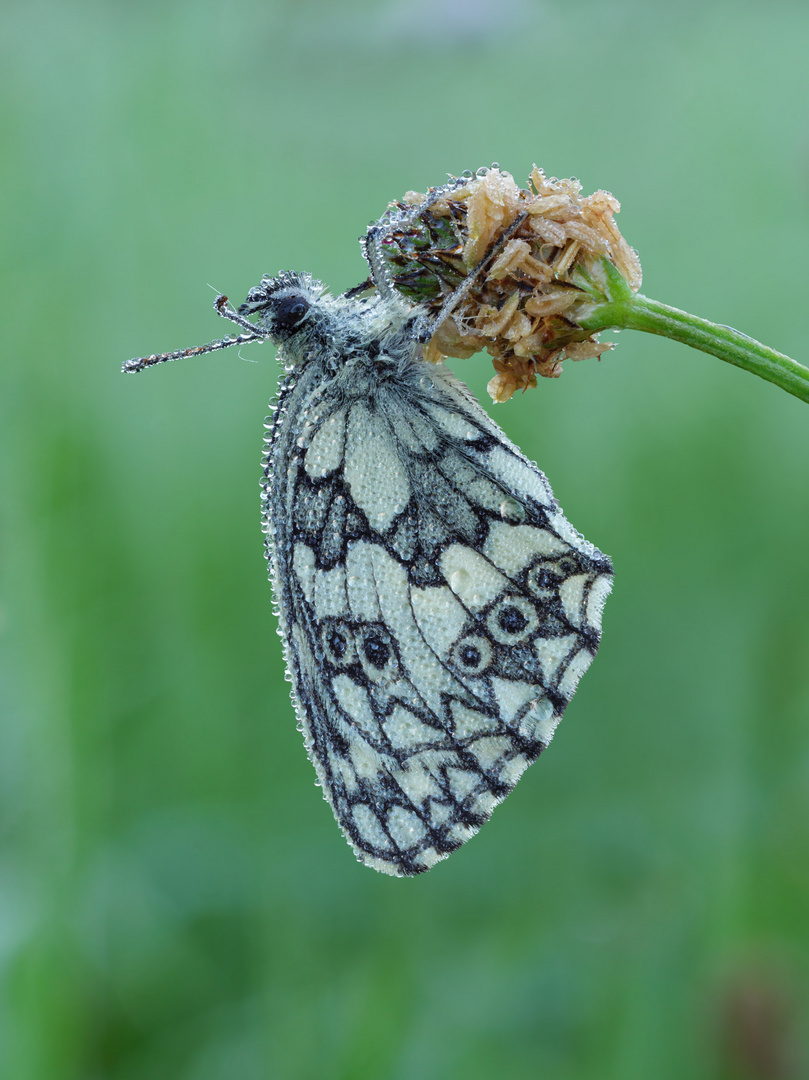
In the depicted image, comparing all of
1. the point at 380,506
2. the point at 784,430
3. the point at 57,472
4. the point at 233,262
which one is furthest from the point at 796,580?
the point at 233,262

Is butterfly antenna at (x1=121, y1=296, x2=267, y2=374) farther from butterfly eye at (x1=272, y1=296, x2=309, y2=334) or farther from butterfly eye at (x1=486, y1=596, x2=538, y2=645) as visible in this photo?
butterfly eye at (x1=486, y1=596, x2=538, y2=645)

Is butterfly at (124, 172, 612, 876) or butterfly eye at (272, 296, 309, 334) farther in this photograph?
butterfly eye at (272, 296, 309, 334)

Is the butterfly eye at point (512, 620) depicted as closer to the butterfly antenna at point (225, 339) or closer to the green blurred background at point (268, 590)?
the butterfly antenna at point (225, 339)

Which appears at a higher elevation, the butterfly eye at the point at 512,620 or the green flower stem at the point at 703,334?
the green flower stem at the point at 703,334

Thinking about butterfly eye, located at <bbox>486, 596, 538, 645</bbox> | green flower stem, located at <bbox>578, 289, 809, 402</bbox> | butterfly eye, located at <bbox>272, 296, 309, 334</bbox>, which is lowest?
butterfly eye, located at <bbox>486, 596, 538, 645</bbox>

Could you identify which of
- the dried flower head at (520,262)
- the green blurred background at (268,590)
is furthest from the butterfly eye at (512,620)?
the green blurred background at (268,590)

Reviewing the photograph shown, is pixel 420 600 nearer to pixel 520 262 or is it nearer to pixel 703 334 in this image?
pixel 520 262

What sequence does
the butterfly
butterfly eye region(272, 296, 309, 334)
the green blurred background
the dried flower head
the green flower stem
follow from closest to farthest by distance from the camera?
the green flower stem
the dried flower head
the butterfly
butterfly eye region(272, 296, 309, 334)
the green blurred background

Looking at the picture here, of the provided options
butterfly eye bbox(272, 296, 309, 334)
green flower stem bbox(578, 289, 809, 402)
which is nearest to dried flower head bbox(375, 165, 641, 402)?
green flower stem bbox(578, 289, 809, 402)

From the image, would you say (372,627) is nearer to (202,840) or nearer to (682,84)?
(202,840)
